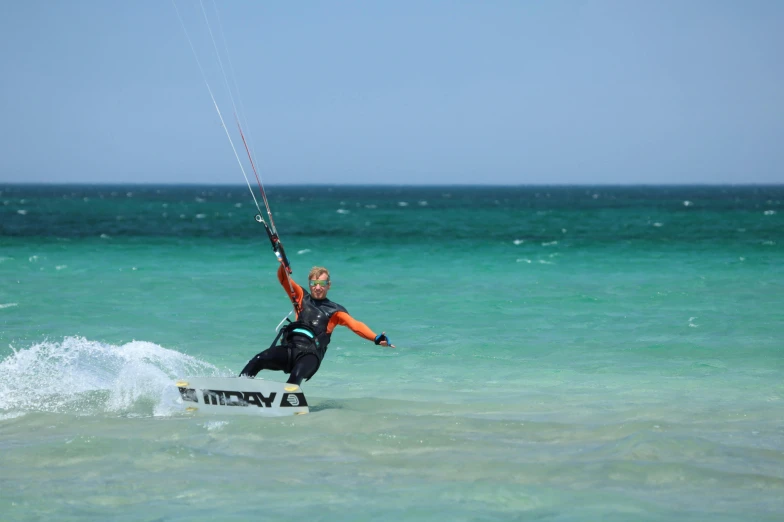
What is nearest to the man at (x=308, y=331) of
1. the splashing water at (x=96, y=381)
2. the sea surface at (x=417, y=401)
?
the sea surface at (x=417, y=401)

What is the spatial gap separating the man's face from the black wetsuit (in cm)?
8

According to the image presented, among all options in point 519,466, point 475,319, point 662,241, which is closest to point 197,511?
point 519,466

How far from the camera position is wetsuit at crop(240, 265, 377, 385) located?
889 cm

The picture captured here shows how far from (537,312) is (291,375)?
9532mm

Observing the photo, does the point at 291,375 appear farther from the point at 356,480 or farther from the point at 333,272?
the point at 333,272

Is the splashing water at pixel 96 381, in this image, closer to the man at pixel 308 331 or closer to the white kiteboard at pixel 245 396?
the white kiteboard at pixel 245 396

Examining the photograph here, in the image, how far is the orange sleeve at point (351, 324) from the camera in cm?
881

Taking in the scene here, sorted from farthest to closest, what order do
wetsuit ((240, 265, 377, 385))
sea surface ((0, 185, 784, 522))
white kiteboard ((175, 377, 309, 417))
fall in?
wetsuit ((240, 265, 377, 385)), white kiteboard ((175, 377, 309, 417)), sea surface ((0, 185, 784, 522))

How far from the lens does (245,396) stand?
341 inches

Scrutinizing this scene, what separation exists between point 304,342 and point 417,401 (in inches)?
69.4

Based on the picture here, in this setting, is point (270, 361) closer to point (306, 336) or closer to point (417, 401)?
point (306, 336)

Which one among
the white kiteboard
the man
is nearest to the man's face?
the man

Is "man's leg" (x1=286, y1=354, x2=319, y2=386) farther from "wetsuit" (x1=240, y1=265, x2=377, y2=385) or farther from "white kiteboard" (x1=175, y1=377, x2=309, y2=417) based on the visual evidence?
"white kiteboard" (x1=175, y1=377, x2=309, y2=417)

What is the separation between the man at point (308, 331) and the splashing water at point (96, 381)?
1128mm
